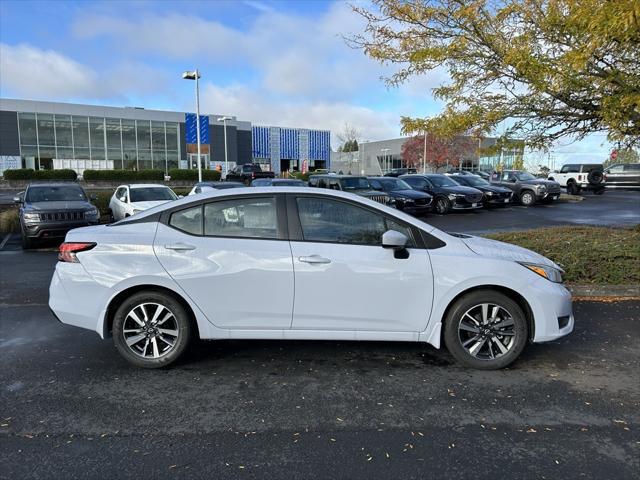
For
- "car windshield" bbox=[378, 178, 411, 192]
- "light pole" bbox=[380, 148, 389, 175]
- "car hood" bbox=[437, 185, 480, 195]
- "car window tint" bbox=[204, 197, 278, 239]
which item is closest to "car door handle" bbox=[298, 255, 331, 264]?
"car window tint" bbox=[204, 197, 278, 239]

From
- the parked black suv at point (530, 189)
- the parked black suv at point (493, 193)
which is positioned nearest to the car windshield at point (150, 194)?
the parked black suv at point (493, 193)

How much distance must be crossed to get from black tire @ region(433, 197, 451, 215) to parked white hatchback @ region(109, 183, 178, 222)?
37.8ft

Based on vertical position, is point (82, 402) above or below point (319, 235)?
below

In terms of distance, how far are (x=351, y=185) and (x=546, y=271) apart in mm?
14315

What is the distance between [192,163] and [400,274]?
54240 mm

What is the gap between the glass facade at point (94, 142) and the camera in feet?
162

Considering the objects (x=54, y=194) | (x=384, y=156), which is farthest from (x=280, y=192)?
(x=384, y=156)

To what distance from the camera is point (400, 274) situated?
4242 mm

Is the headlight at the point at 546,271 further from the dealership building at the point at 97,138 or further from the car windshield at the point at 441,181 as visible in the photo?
the dealership building at the point at 97,138

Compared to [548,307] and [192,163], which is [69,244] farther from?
[192,163]

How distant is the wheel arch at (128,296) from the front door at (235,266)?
148 millimetres

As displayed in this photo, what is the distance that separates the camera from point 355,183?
18.7 metres

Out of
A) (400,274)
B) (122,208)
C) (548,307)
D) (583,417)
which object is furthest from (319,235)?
(122,208)

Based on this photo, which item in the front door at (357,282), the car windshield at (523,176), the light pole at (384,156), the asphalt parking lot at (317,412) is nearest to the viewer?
the asphalt parking lot at (317,412)
